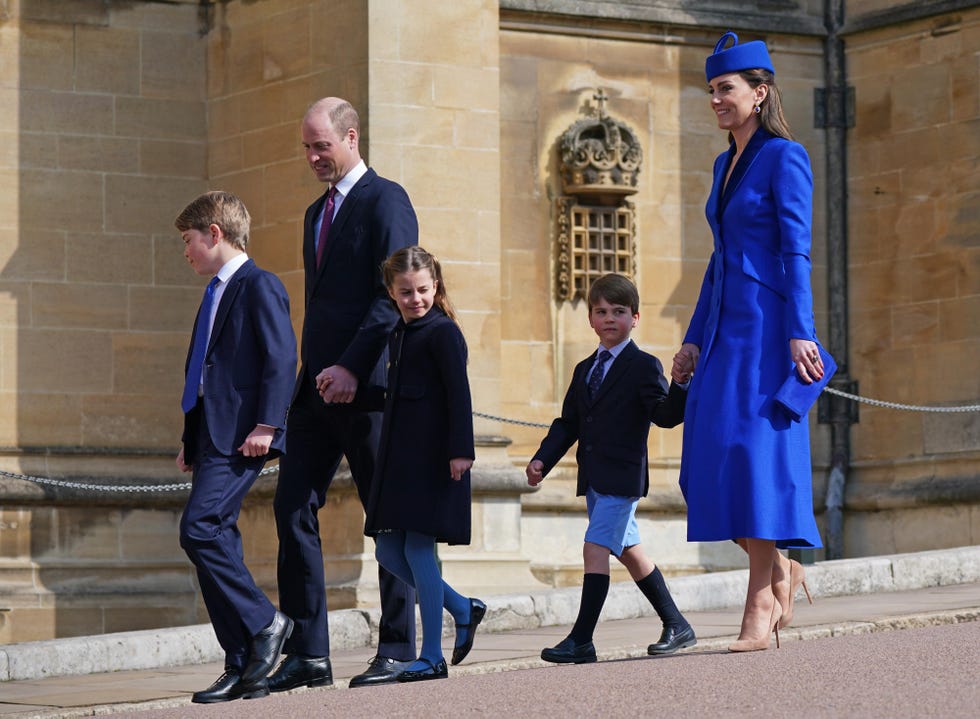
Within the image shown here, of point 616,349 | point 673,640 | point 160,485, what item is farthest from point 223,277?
point 160,485

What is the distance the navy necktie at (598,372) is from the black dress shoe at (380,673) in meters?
1.23

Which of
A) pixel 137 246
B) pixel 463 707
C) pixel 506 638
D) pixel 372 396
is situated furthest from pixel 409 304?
pixel 137 246

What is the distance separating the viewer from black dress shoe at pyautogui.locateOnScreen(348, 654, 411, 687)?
6688 millimetres

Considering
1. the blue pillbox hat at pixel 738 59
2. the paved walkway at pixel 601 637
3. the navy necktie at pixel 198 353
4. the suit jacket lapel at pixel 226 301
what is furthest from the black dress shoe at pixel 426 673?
the blue pillbox hat at pixel 738 59

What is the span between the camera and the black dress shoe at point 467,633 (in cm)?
680

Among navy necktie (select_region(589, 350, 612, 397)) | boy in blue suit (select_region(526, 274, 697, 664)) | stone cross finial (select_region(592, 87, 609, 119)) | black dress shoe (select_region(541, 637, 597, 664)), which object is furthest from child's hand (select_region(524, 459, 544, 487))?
stone cross finial (select_region(592, 87, 609, 119))

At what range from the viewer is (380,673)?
6.73 meters

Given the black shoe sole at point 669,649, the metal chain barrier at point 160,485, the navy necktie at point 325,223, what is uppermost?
the navy necktie at point 325,223

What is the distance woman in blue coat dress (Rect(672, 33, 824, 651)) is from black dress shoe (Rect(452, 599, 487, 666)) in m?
0.74

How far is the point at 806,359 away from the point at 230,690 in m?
1.97

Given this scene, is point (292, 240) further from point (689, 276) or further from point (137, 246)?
point (689, 276)

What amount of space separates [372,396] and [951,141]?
7.19 m

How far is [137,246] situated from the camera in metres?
12.5

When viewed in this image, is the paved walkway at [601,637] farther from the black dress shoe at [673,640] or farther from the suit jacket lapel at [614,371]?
the suit jacket lapel at [614,371]
